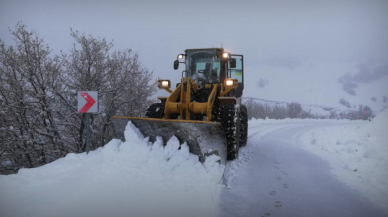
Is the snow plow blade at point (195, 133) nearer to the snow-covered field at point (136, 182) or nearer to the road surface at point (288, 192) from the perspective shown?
the snow-covered field at point (136, 182)

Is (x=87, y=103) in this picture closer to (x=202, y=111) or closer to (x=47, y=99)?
(x=202, y=111)

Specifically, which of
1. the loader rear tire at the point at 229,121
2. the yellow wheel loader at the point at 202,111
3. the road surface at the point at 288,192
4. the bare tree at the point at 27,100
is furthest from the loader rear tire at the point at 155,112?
the bare tree at the point at 27,100

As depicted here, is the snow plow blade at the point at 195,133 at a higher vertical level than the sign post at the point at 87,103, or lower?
lower

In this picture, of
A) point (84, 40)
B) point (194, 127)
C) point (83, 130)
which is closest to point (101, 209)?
→ point (194, 127)

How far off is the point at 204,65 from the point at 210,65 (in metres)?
0.19

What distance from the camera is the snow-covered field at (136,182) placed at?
8.90 ft

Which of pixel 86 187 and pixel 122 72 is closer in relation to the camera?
pixel 86 187

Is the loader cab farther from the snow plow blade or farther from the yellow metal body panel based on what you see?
the snow plow blade

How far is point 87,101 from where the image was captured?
15.8ft

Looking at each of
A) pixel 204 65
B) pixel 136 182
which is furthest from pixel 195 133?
pixel 204 65

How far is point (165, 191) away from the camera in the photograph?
321cm

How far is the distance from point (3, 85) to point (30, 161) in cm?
350

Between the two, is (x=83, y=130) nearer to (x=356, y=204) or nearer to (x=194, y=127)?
(x=194, y=127)

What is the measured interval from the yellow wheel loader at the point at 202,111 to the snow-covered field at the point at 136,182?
0.70ft
